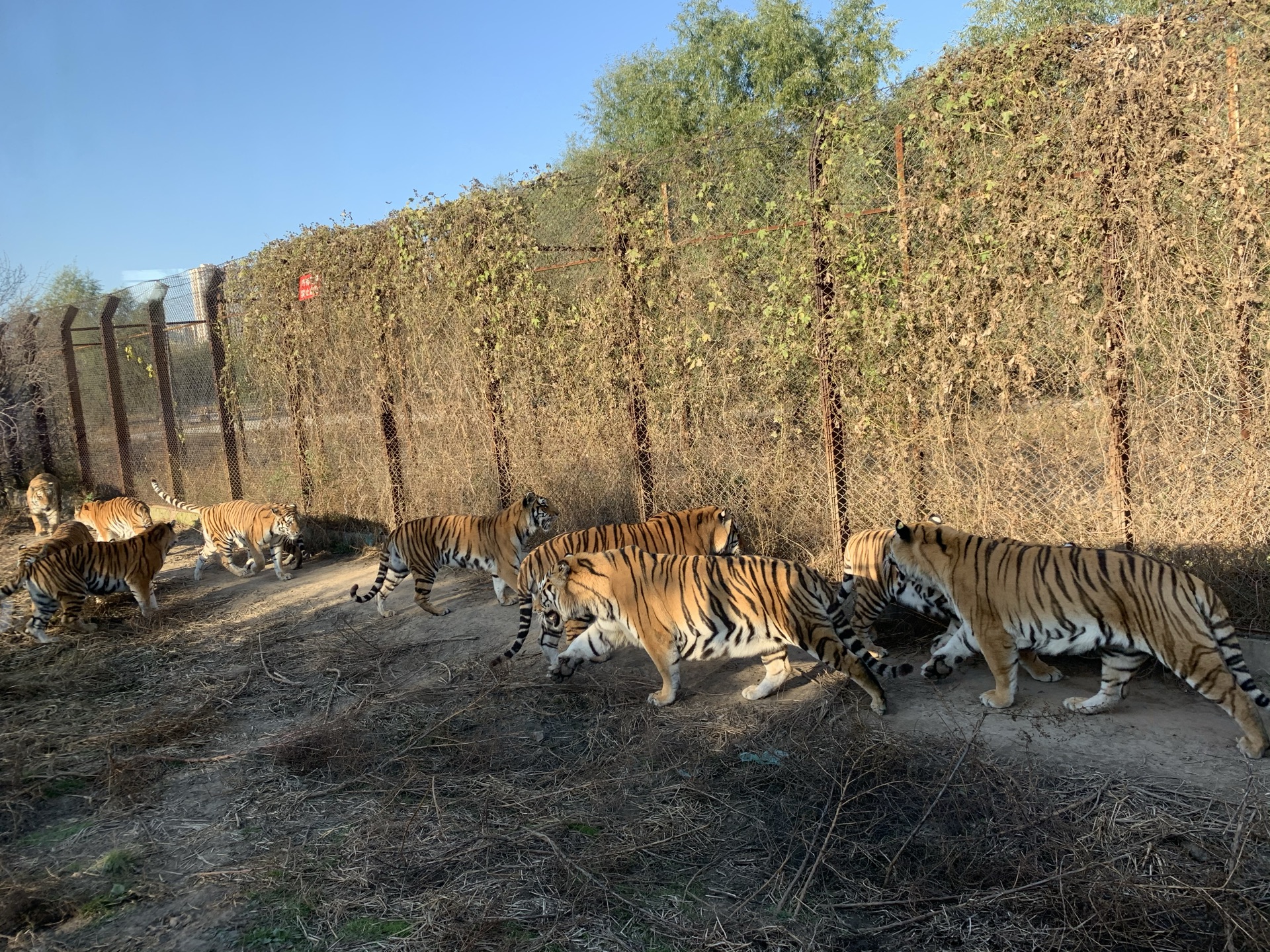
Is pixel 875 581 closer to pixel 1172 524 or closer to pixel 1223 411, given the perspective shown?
pixel 1172 524

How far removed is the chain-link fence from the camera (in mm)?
4801

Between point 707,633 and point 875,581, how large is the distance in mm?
1147

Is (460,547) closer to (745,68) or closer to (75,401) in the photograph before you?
(75,401)

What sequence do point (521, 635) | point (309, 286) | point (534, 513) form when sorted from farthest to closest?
point (309, 286) → point (534, 513) → point (521, 635)

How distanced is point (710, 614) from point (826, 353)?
209 cm

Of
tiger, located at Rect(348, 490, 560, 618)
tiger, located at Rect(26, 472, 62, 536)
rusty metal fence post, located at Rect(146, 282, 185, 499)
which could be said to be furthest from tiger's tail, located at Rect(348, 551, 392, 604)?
tiger, located at Rect(26, 472, 62, 536)

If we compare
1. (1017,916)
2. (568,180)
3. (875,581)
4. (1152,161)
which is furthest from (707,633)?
(568,180)

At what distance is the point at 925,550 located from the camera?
5.10 meters

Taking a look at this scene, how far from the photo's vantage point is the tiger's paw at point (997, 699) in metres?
4.73

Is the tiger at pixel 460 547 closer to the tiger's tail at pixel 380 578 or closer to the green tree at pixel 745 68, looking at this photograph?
the tiger's tail at pixel 380 578

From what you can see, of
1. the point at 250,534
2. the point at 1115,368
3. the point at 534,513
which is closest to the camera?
the point at 1115,368

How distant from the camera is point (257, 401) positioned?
11.5 m

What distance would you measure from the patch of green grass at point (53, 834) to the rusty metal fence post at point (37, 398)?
13027 mm

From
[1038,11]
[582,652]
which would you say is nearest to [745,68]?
[1038,11]
